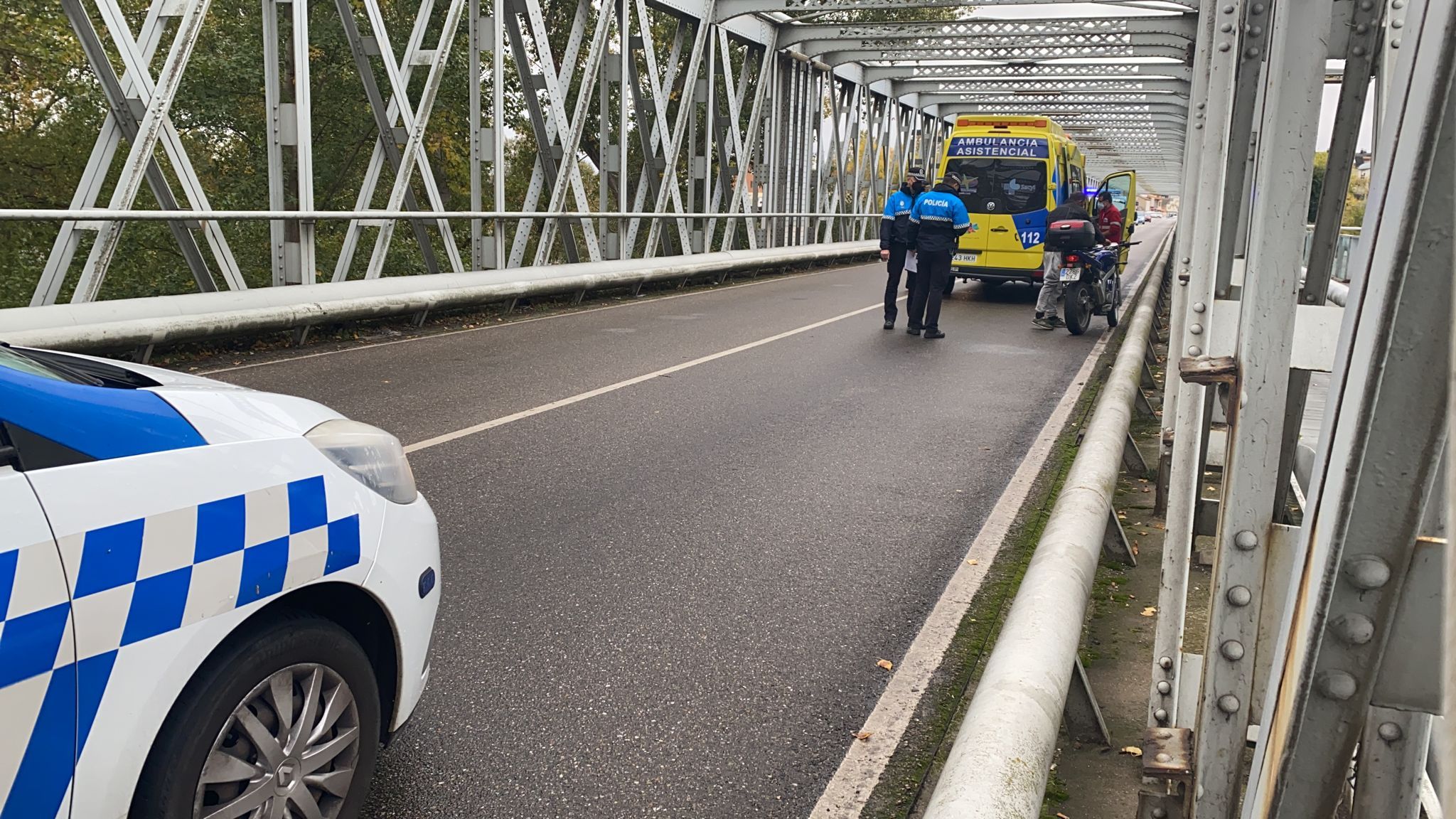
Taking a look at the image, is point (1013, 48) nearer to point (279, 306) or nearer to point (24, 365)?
point (279, 306)

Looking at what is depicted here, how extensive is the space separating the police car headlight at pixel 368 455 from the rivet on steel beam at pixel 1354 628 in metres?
2.07

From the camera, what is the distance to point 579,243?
2659cm

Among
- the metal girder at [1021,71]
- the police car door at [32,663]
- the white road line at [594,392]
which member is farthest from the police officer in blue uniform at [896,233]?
the metal girder at [1021,71]

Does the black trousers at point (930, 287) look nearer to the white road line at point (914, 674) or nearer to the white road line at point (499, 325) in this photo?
the white road line at point (499, 325)

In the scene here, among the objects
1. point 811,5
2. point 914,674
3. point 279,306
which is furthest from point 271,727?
point 811,5

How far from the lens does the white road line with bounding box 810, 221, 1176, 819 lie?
3.03 meters

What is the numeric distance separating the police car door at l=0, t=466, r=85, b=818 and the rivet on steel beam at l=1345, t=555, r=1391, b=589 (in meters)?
1.86

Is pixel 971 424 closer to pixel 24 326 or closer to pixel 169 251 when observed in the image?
pixel 24 326

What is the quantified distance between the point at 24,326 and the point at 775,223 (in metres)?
19.1

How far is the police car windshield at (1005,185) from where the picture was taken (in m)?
16.7

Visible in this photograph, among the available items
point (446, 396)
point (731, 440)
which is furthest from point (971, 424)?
point (446, 396)

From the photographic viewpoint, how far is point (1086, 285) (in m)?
13.5

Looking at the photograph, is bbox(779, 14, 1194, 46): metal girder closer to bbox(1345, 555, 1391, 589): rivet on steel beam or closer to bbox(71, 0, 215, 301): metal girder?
bbox(71, 0, 215, 301): metal girder

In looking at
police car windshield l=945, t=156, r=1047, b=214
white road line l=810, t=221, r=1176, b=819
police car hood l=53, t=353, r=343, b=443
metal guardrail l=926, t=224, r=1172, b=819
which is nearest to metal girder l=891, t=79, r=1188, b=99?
police car windshield l=945, t=156, r=1047, b=214
